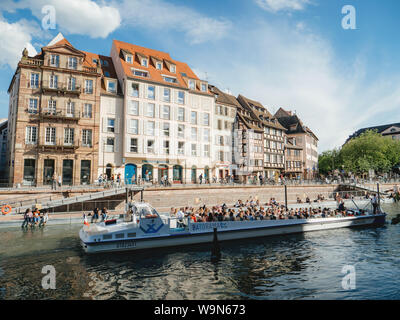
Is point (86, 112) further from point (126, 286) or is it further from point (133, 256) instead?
point (126, 286)

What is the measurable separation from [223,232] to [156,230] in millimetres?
4784

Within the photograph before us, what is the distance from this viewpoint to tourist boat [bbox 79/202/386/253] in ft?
53.4

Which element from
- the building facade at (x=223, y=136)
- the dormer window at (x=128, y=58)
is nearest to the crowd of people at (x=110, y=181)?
the building facade at (x=223, y=136)

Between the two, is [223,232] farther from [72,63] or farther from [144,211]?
[72,63]

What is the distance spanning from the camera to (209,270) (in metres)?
13.5

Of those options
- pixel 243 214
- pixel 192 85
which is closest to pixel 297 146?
pixel 192 85

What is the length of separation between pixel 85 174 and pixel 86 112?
26.3ft

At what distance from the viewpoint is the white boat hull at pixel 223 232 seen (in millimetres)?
16484

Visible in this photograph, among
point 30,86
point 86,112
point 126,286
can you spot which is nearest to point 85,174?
point 86,112

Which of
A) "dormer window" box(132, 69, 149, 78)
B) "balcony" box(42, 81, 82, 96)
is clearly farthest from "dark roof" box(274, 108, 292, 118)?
"balcony" box(42, 81, 82, 96)

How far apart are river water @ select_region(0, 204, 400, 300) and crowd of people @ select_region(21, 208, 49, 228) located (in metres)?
2.87

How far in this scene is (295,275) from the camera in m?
12.6

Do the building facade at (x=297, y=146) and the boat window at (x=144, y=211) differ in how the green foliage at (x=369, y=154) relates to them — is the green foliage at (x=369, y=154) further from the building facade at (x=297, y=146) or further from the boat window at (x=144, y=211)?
the boat window at (x=144, y=211)

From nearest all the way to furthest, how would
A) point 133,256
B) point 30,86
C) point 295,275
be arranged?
point 295,275 → point 133,256 → point 30,86
